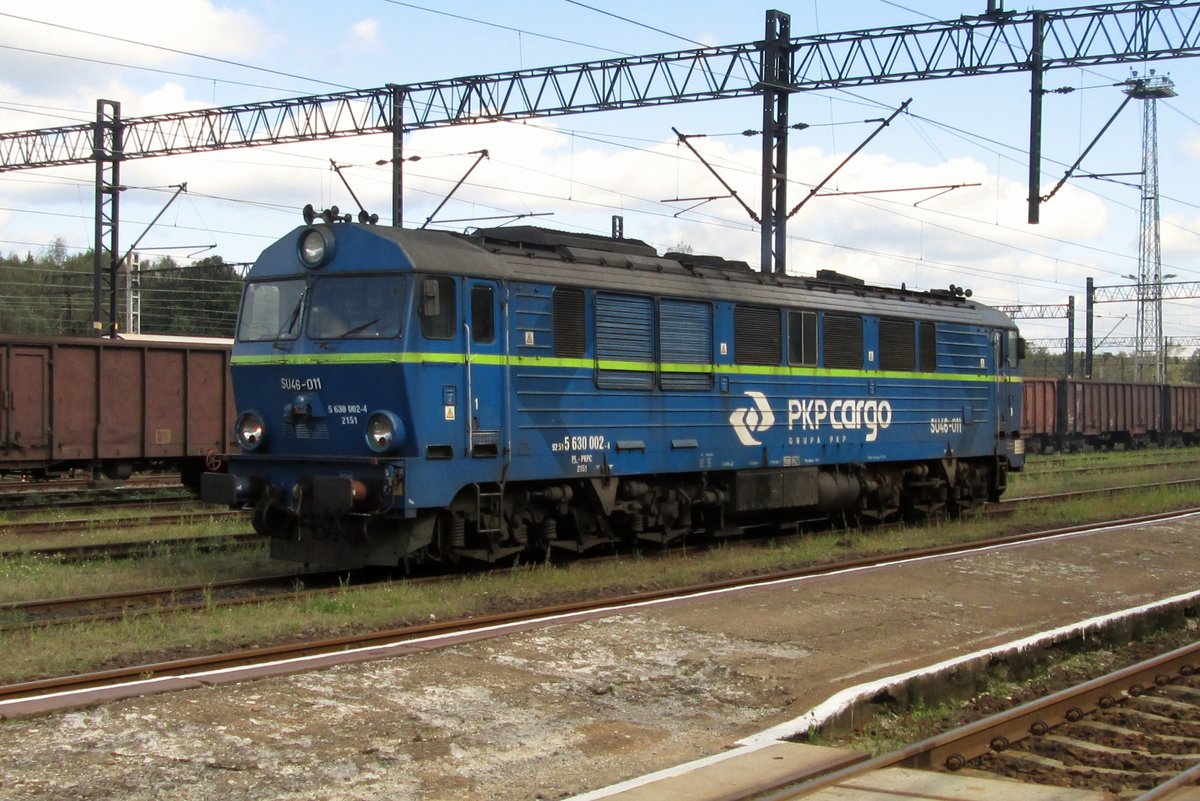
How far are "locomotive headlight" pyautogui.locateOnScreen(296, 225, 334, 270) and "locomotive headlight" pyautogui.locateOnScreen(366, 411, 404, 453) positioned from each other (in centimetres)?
177

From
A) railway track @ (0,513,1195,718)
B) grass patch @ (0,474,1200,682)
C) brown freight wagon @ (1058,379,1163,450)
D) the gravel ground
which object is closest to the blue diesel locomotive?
grass patch @ (0,474,1200,682)

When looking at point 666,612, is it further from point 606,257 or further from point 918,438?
point 918,438

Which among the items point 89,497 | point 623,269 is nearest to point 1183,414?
point 89,497

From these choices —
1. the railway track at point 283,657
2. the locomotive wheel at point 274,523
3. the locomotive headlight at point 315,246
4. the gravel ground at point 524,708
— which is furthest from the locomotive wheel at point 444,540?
the locomotive headlight at point 315,246

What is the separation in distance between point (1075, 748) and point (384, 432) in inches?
275

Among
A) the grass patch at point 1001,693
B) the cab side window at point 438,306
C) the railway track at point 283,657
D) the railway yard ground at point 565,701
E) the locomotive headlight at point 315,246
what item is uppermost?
the locomotive headlight at point 315,246

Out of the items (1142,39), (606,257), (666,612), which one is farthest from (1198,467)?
(666,612)

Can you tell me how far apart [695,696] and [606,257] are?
7239 mm

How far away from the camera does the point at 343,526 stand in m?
12.6

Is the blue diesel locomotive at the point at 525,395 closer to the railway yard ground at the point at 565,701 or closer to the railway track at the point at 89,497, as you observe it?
the railway yard ground at the point at 565,701

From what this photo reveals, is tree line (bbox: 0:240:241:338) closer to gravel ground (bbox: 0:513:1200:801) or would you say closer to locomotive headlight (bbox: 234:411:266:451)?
locomotive headlight (bbox: 234:411:266:451)

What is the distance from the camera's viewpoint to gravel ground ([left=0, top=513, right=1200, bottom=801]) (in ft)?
21.3

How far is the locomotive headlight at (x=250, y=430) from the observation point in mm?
13219

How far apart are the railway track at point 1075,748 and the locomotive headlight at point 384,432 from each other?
20.3 ft
